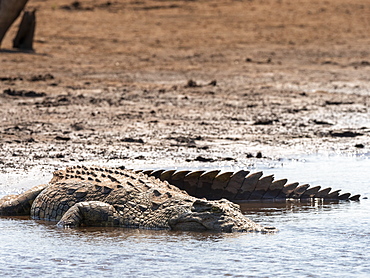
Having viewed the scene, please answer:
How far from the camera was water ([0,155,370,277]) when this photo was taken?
4418 mm

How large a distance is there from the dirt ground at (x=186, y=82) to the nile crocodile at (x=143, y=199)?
1.72 metres

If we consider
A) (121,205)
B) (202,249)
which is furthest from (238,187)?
(202,249)

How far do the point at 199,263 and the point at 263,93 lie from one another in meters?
9.27

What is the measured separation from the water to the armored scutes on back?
0.09 m

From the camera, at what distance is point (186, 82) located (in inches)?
579

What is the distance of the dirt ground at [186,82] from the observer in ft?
29.6

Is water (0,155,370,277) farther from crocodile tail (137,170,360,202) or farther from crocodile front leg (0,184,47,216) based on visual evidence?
crocodile tail (137,170,360,202)

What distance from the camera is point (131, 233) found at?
17.3 ft

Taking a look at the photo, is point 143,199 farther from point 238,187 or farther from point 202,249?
point 238,187

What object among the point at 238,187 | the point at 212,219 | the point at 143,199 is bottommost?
the point at 212,219

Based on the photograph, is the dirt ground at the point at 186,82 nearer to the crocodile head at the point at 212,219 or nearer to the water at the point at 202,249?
the water at the point at 202,249

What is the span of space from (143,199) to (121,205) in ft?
0.55

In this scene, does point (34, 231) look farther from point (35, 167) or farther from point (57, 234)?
point (35, 167)

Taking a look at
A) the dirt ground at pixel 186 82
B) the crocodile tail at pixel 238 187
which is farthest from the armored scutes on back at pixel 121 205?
the dirt ground at pixel 186 82
